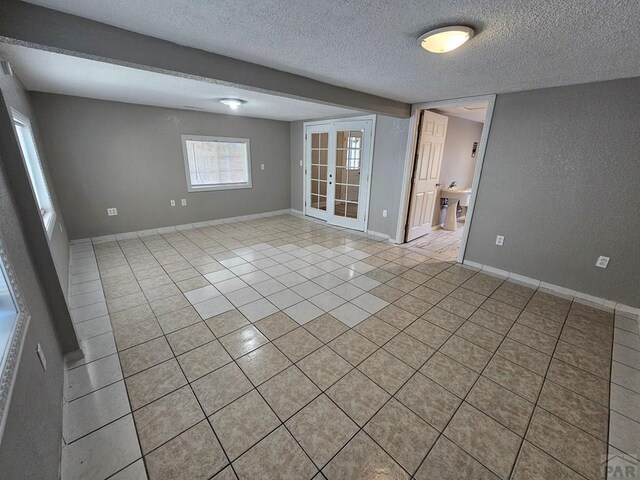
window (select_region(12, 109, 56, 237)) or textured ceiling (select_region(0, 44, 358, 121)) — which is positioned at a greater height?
textured ceiling (select_region(0, 44, 358, 121))

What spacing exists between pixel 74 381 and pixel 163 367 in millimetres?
523

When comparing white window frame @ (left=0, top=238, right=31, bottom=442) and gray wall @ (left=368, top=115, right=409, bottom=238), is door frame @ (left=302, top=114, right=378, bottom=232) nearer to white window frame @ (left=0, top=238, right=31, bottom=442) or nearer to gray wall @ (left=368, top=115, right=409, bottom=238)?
gray wall @ (left=368, top=115, right=409, bottom=238)

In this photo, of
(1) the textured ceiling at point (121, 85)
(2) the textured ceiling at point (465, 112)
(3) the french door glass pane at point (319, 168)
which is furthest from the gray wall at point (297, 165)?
(2) the textured ceiling at point (465, 112)

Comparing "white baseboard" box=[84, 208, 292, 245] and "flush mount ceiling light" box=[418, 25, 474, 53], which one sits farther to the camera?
"white baseboard" box=[84, 208, 292, 245]

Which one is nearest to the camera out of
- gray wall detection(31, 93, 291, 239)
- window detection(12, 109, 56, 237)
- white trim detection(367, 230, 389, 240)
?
window detection(12, 109, 56, 237)

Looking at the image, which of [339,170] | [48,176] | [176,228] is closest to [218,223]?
[176,228]

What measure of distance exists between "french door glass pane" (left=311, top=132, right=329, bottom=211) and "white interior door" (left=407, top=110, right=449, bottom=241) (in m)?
1.87

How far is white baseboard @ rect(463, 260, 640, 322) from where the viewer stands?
2.63 metres

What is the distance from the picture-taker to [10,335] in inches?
41.0

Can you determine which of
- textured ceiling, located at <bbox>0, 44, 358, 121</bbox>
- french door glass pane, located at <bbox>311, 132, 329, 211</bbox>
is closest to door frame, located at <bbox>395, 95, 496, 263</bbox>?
textured ceiling, located at <bbox>0, 44, 358, 121</bbox>

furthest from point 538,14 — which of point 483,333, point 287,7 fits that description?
point 483,333

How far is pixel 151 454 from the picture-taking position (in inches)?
51.9

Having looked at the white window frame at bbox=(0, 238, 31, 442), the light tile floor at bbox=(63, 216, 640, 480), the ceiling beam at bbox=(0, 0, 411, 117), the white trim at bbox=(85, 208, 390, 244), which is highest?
the ceiling beam at bbox=(0, 0, 411, 117)

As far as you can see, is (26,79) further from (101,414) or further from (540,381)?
(540,381)
